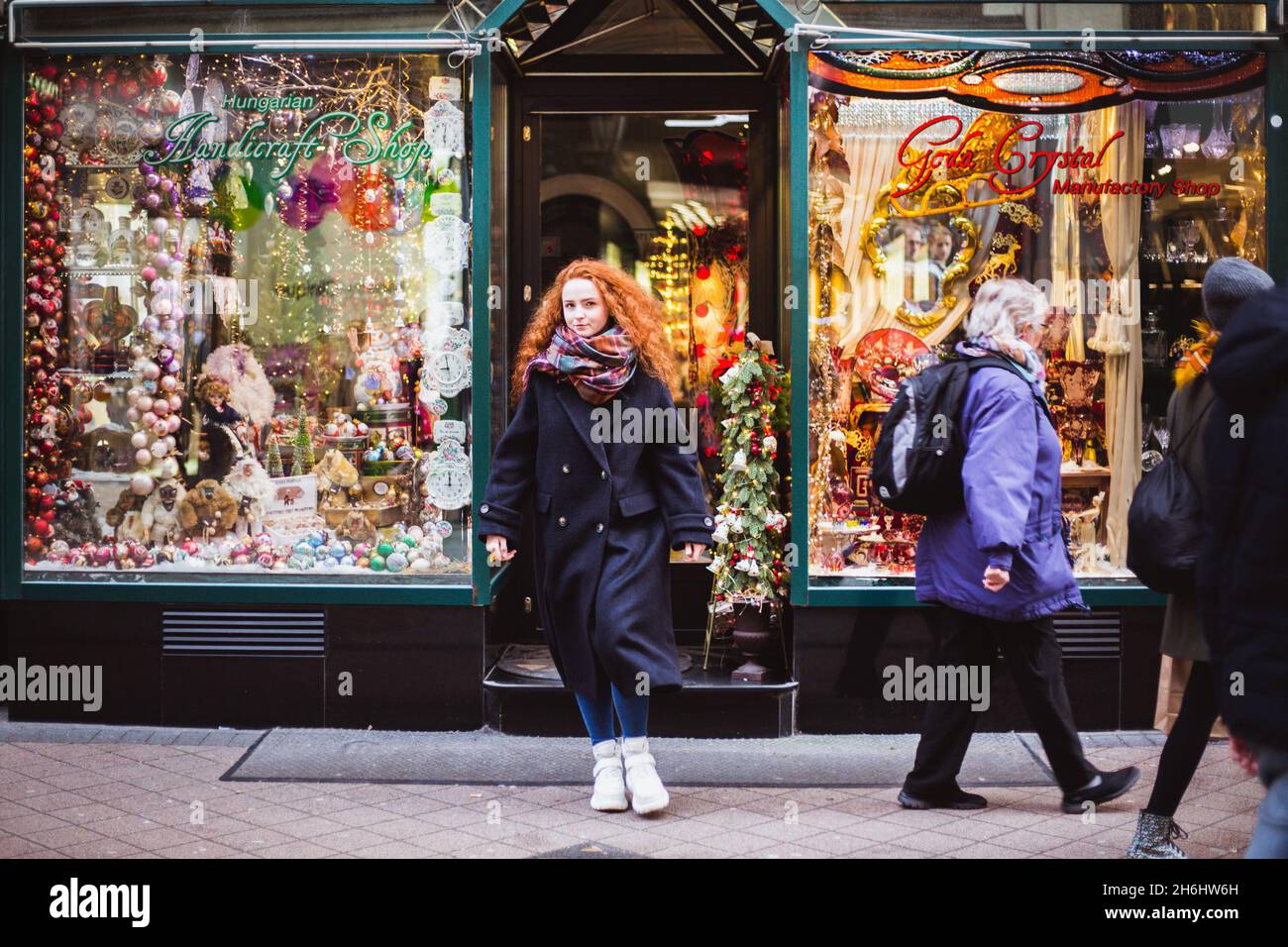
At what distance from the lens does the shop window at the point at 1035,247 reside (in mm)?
6738

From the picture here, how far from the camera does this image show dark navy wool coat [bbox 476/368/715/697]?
5.37m

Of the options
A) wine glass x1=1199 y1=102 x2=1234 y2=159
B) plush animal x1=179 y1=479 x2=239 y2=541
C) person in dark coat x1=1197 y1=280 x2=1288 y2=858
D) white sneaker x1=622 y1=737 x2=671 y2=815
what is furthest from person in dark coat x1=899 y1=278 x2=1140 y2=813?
plush animal x1=179 y1=479 x2=239 y2=541

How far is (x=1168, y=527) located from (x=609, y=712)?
7.13ft

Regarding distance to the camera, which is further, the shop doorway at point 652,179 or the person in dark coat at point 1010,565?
the shop doorway at point 652,179

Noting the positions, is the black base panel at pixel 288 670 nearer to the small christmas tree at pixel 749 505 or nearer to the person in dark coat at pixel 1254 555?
the small christmas tree at pixel 749 505

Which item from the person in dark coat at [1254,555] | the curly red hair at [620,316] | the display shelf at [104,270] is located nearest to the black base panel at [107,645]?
the display shelf at [104,270]

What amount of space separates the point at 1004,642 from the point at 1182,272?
2515 millimetres

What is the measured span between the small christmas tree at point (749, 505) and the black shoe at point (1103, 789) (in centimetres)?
185

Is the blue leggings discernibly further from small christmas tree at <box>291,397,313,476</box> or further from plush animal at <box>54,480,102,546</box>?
plush animal at <box>54,480,102,546</box>

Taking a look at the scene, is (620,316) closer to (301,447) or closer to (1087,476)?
(301,447)

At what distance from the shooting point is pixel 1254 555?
10.2ft
